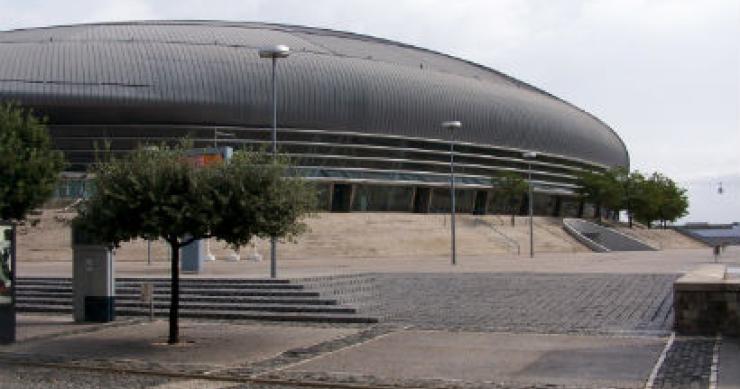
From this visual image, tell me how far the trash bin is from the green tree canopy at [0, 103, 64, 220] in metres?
6.24

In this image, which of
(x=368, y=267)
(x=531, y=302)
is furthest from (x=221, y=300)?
(x=368, y=267)

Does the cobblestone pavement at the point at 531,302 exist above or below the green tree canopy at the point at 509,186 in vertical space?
below

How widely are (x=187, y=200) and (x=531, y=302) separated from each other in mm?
10538

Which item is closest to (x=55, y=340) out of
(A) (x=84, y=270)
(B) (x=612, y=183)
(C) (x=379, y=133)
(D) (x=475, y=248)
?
(A) (x=84, y=270)

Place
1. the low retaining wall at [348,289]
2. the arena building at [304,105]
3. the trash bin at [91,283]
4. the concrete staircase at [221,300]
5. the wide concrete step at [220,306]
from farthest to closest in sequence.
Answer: the arena building at [304,105] < the low retaining wall at [348,289] < the wide concrete step at [220,306] < the concrete staircase at [221,300] < the trash bin at [91,283]

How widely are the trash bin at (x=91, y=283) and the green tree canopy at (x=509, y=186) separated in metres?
61.9

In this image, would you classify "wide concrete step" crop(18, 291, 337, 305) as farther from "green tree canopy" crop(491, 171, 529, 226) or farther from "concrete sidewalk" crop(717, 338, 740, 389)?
"green tree canopy" crop(491, 171, 529, 226)

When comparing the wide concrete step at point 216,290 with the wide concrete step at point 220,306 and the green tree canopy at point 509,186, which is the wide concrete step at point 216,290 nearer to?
the wide concrete step at point 220,306

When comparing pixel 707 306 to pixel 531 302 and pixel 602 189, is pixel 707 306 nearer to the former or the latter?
pixel 531 302

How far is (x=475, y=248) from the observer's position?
215ft

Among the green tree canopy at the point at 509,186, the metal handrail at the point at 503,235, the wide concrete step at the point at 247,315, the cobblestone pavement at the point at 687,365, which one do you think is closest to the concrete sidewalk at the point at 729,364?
the cobblestone pavement at the point at 687,365

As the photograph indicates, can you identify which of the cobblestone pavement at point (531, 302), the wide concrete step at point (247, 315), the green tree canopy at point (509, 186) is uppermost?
the green tree canopy at point (509, 186)

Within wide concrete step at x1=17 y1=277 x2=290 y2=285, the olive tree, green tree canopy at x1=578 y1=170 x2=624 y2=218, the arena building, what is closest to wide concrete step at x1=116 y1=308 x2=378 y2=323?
wide concrete step at x1=17 y1=277 x2=290 y2=285

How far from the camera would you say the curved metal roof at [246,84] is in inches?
2891
